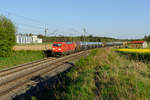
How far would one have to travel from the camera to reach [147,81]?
20.1 ft

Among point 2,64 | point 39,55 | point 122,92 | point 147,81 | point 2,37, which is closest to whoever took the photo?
point 122,92

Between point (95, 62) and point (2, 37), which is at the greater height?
point (2, 37)

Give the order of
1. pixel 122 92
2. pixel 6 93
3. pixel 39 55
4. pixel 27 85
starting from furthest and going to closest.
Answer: pixel 39 55 → pixel 27 85 → pixel 6 93 → pixel 122 92

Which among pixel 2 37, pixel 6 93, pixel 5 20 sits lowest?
pixel 6 93

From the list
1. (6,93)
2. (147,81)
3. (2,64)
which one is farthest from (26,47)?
(147,81)

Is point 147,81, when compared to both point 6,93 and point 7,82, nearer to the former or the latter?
point 6,93

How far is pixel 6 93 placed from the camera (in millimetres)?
8102

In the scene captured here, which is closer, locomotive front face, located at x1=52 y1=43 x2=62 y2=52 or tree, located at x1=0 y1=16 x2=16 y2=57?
tree, located at x1=0 y1=16 x2=16 y2=57

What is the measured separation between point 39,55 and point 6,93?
1743 cm

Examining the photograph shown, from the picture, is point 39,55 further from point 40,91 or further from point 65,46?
point 40,91

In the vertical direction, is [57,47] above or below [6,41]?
below

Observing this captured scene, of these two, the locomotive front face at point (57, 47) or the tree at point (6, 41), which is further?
the locomotive front face at point (57, 47)

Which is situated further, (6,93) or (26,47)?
(26,47)

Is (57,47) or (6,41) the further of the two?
(57,47)
